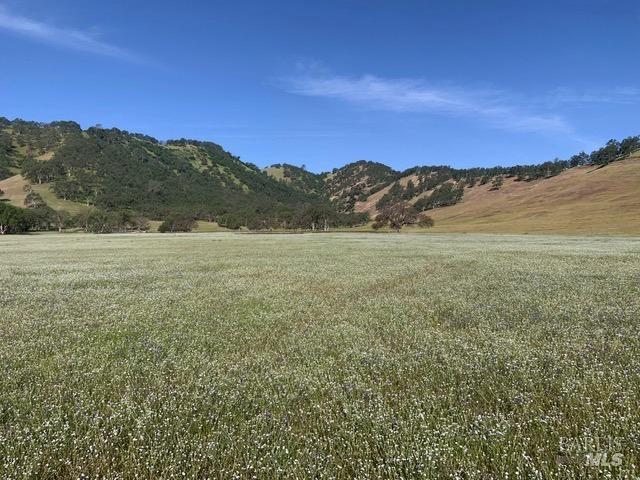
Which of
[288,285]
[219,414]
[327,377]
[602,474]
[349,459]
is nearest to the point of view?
[602,474]

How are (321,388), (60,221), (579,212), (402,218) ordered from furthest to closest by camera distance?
(60,221) < (579,212) < (402,218) < (321,388)

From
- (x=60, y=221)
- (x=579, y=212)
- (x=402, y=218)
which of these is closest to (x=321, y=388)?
(x=402, y=218)

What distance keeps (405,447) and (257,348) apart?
527 cm

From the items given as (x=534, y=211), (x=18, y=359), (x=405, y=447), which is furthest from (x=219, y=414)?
(x=534, y=211)

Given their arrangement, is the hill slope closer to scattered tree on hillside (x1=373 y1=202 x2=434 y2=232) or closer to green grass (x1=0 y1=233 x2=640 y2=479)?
scattered tree on hillside (x1=373 y1=202 x2=434 y2=232)

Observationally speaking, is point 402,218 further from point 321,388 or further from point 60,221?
point 60,221

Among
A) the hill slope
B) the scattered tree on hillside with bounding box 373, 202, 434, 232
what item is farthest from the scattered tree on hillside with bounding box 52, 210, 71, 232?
the hill slope

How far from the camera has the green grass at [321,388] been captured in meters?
4.70

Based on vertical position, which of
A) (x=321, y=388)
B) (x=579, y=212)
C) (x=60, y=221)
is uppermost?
(x=60, y=221)

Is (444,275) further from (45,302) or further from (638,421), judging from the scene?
(45,302)

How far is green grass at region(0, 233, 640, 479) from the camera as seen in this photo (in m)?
4.70

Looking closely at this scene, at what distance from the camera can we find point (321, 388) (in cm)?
688

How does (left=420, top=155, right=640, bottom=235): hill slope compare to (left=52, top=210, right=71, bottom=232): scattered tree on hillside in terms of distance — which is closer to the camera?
(left=420, top=155, right=640, bottom=235): hill slope

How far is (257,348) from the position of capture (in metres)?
9.46
